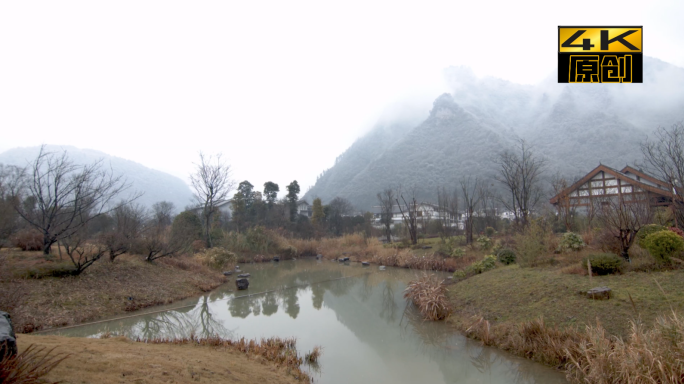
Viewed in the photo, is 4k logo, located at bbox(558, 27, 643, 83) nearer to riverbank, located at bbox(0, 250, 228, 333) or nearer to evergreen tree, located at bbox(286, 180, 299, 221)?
riverbank, located at bbox(0, 250, 228, 333)

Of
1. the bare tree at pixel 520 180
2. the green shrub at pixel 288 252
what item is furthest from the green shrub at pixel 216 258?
the bare tree at pixel 520 180

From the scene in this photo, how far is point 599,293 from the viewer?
6.82 meters

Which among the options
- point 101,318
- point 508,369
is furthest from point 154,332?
point 508,369

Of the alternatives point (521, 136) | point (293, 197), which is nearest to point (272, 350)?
point (293, 197)

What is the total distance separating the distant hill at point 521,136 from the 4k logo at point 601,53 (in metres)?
46.0

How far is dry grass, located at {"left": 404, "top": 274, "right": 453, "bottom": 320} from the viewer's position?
9.48 m

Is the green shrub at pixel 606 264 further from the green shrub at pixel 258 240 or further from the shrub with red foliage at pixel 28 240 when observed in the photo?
the green shrub at pixel 258 240

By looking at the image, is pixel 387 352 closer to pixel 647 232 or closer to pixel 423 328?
pixel 423 328

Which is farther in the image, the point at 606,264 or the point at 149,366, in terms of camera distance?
the point at 606,264

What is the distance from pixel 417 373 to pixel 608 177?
22.3 m

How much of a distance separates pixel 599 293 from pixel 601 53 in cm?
441

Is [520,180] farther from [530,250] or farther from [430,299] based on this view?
[430,299]

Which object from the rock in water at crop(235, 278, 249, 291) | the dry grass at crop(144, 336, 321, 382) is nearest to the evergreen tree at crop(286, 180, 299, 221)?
the rock in water at crop(235, 278, 249, 291)

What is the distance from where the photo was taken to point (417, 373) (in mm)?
6539
